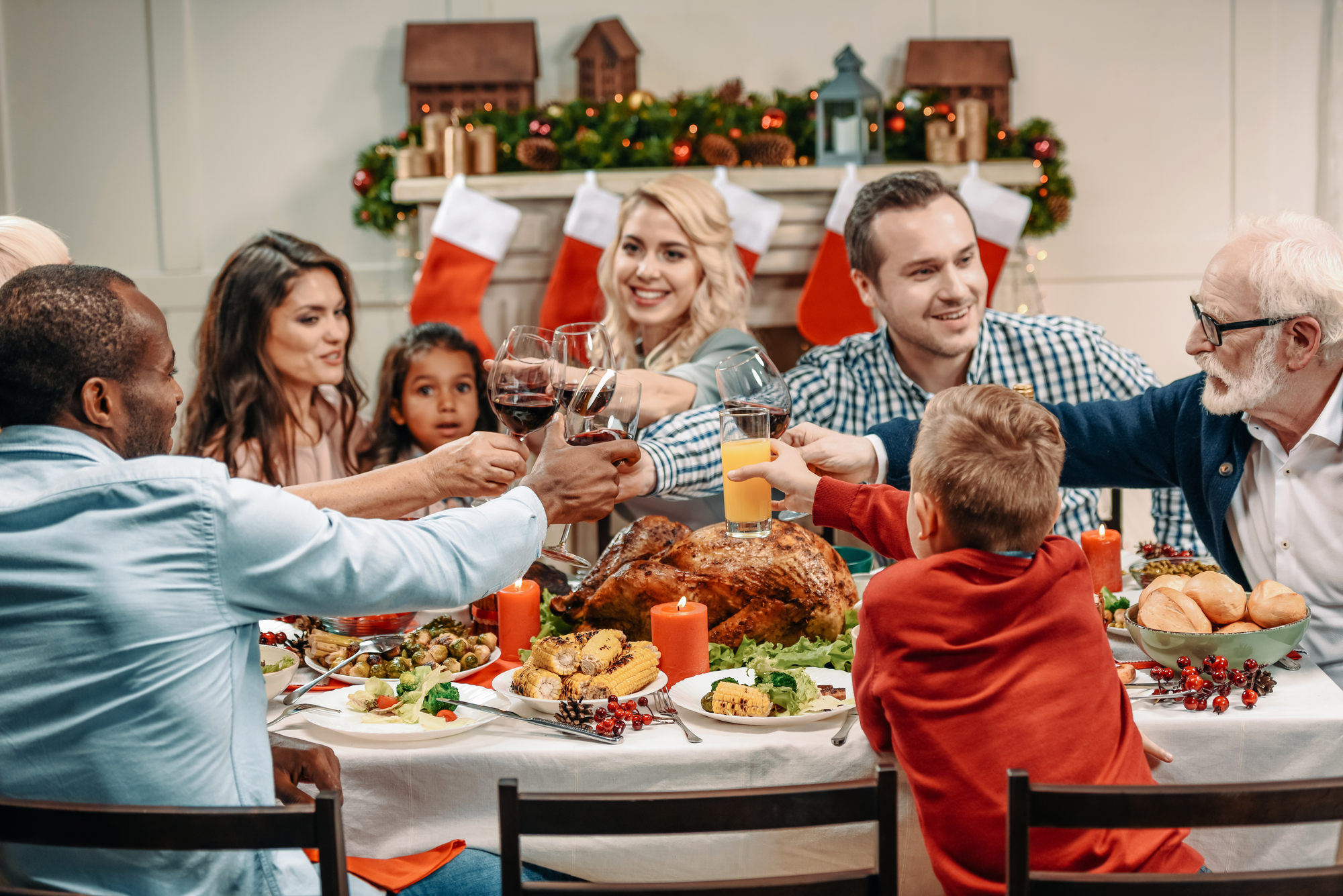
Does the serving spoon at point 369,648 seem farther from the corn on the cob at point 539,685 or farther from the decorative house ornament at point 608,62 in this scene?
the decorative house ornament at point 608,62

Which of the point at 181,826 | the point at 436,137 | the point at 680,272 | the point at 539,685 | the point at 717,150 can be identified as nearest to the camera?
the point at 181,826

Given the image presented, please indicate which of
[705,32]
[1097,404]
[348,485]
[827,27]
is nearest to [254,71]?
[705,32]

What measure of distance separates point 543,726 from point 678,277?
72.8 inches

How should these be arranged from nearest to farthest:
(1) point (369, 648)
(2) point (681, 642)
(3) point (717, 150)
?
→ (2) point (681, 642) → (1) point (369, 648) → (3) point (717, 150)

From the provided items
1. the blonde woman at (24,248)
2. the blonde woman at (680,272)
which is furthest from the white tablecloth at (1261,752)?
the blonde woman at (24,248)

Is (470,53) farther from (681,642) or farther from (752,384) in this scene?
(681,642)

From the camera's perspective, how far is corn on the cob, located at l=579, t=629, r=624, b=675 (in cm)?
152

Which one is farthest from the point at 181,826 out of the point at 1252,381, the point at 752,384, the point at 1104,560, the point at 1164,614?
the point at 1252,381

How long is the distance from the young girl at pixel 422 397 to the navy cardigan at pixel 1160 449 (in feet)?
4.53

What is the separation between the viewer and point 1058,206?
416 centimetres

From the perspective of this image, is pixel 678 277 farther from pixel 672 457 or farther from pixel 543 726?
pixel 543 726

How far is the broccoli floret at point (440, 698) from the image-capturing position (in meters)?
1.46

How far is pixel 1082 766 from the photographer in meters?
1.24

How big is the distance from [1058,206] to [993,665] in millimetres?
3342
